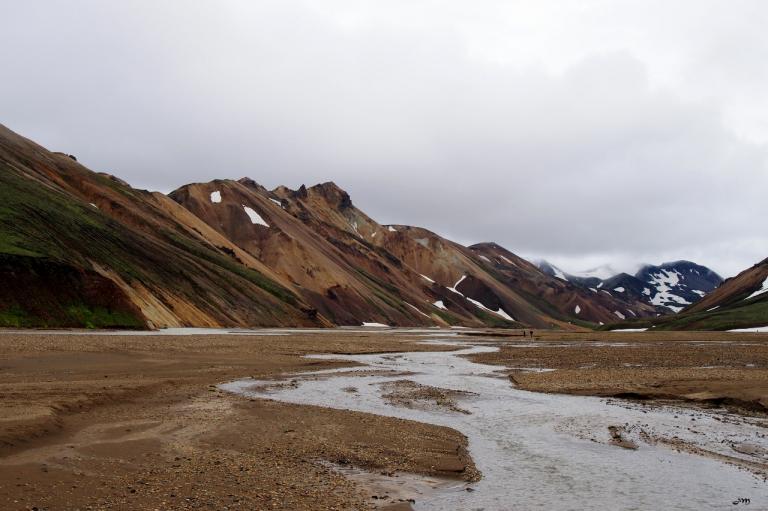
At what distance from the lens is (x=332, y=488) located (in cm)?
1284

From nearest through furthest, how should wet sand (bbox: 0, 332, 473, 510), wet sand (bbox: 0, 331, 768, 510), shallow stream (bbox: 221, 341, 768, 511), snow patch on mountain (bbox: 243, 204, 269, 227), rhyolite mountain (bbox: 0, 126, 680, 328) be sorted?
wet sand (bbox: 0, 332, 473, 510) < wet sand (bbox: 0, 331, 768, 510) < shallow stream (bbox: 221, 341, 768, 511) < rhyolite mountain (bbox: 0, 126, 680, 328) < snow patch on mountain (bbox: 243, 204, 269, 227)

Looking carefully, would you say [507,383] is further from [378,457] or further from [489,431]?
[378,457]

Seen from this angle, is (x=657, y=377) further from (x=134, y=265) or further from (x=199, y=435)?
(x=134, y=265)

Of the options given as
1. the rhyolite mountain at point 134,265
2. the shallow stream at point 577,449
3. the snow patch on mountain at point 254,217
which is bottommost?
the shallow stream at point 577,449

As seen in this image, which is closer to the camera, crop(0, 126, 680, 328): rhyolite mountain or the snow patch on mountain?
crop(0, 126, 680, 328): rhyolite mountain

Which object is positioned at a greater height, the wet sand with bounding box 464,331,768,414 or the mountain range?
the mountain range

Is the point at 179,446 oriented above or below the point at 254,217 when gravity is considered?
below

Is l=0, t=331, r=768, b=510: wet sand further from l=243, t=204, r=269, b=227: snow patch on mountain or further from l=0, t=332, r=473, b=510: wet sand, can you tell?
l=243, t=204, r=269, b=227: snow patch on mountain

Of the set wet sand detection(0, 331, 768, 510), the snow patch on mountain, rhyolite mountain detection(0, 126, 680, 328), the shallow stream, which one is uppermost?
the snow patch on mountain

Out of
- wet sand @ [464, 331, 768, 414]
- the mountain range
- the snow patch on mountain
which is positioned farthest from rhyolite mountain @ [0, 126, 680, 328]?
wet sand @ [464, 331, 768, 414]

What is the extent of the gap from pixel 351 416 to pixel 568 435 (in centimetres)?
782

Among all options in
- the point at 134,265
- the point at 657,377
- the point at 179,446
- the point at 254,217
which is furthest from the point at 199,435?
the point at 254,217

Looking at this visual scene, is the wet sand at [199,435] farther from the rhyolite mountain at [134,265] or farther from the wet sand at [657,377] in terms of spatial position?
the rhyolite mountain at [134,265]

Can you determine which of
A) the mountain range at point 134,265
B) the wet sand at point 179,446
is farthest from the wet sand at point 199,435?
the mountain range at point 134,265
